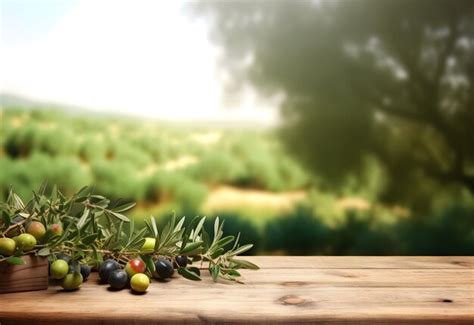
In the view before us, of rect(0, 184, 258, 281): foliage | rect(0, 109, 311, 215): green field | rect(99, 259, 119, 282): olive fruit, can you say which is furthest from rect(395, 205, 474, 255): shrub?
rect(99, 259, 119, 282): olive fruit

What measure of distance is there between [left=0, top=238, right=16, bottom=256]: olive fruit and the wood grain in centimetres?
2

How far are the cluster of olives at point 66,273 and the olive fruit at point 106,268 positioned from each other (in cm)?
6

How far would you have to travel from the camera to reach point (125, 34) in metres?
2.00

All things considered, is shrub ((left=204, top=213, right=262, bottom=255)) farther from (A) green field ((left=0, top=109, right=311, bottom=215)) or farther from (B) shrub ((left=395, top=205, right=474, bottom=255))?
(B) shrub ((left=395, top=205, right=474, bottom=255))

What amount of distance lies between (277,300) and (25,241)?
50cm

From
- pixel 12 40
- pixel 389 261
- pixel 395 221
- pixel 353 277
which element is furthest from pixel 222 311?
pixel 12 40

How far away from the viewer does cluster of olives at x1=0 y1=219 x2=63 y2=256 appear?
1141mm

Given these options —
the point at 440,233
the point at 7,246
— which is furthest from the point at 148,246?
the point at 440,233

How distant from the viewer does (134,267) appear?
4.04 ft

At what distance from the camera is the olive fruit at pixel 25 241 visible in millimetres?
1155

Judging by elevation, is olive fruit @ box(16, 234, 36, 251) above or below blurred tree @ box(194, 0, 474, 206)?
below

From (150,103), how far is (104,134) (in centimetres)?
19

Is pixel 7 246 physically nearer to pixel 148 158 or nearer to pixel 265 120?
pixel 148 158

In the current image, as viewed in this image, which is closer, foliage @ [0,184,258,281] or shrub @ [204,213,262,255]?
foliage @ [0,184,258,281]
